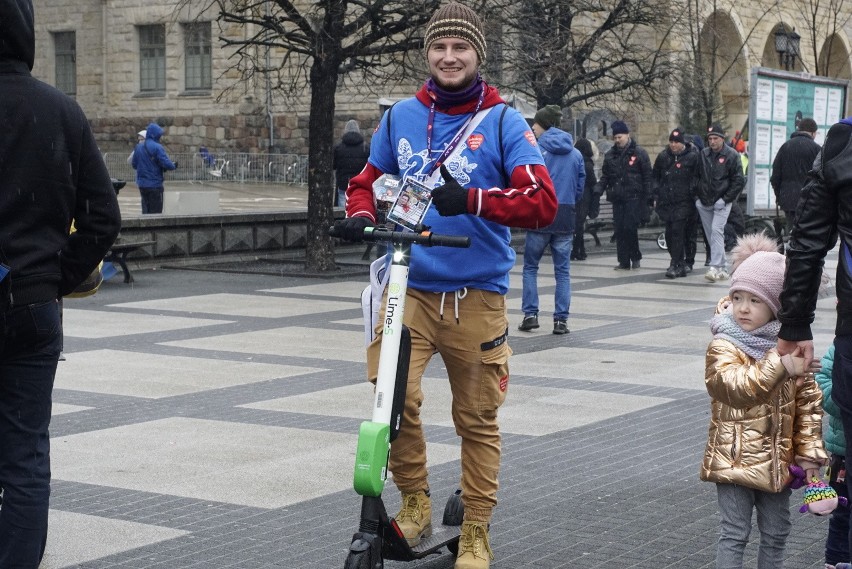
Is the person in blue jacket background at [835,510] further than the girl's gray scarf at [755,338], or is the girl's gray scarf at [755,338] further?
the person in blue jacket background at [835,510]

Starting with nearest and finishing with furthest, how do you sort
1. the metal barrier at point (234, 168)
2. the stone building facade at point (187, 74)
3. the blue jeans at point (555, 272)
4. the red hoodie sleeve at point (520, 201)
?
the red hoodie sleeve at point (520, 201), the blue jeans at point (555, 272), the metal barrier at point (234, 168), the stone building facade at point (187, 74)

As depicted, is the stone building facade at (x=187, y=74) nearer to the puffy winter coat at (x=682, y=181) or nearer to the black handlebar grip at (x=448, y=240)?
the puffy winter coat at (x=682, y=181)

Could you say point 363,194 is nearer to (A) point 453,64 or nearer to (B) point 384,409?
(A) point 453,64

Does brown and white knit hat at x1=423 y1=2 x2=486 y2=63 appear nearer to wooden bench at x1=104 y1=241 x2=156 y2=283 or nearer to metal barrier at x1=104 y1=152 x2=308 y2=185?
wooden bench at x1=104 y1=241 x2=156 y2=283

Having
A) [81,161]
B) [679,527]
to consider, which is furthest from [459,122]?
[679,527]

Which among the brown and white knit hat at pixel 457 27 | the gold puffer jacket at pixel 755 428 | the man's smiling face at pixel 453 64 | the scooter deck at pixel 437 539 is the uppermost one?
the brown and white knit hat at pixel 457 27

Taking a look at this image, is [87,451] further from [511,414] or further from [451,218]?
[451,218]

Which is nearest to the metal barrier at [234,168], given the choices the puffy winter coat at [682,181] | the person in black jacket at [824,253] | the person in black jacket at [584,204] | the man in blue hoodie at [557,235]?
the person in black jacket at [584,204]

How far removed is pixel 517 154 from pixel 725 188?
42.3 ft

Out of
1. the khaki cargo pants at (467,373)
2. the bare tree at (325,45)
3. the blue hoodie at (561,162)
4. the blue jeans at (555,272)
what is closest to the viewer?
the khaki cargo pants at (467,373)

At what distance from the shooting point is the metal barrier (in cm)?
4066

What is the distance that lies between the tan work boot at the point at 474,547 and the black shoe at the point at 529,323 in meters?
7.14

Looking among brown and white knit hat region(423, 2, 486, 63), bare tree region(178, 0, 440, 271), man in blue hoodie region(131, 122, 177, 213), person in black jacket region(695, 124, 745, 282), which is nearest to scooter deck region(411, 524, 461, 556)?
brown and white knit hat region(423, 2, 486, 63)

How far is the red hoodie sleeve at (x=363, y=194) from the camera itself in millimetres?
5027
